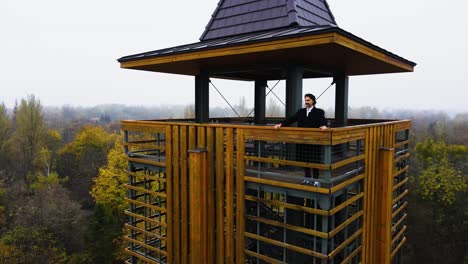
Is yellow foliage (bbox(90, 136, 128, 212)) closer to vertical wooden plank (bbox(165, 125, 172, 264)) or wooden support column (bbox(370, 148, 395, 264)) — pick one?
vertical wooden plank (bbox(165, 125, 172, 264))

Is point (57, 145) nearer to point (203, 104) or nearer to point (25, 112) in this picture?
point (25, 112)

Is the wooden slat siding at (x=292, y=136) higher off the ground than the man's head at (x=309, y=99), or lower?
lower

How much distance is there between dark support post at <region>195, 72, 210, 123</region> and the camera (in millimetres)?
7867

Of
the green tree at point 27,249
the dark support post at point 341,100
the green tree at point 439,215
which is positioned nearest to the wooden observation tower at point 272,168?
the dark support post at point 341,100

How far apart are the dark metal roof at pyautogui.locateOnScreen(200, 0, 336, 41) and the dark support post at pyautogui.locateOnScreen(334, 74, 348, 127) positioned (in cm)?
158

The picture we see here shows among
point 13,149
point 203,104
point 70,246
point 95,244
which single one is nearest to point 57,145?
point 13,149

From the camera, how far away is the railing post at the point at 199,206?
570 cm

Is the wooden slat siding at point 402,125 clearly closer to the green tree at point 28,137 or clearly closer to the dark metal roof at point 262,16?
the dark metal roof at point 262,16

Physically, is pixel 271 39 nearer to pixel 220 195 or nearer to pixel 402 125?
pixel 220 195

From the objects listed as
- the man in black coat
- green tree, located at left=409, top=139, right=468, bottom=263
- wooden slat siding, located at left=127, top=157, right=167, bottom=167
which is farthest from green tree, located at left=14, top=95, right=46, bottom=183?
green tree, located at left=409, top=139, right=468, bottom=263

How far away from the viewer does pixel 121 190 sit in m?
21.0

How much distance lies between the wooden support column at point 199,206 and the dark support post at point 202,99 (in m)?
2.22

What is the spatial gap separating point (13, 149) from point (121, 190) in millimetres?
20070

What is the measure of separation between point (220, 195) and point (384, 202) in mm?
3449
